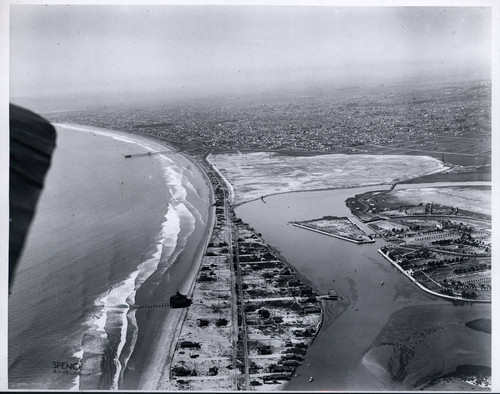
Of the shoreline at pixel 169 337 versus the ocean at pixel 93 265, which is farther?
the ocean at pixel 93 265

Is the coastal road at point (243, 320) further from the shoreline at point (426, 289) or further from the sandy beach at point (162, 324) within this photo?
the shoreline at point (426, 289)

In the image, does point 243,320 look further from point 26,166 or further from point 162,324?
point 26,166

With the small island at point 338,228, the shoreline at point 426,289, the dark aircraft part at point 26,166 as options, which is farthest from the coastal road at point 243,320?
the dark aircraft part at point 26,166

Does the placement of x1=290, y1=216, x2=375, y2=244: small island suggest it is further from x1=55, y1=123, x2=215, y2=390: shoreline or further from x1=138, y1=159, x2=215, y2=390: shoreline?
x1=138, y1=159, x2=215, y2=390: shoreline

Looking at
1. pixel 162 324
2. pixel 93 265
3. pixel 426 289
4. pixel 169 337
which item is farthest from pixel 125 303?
pixel 426 289

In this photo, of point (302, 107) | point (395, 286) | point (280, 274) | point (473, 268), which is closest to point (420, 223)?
point (473, 268)
